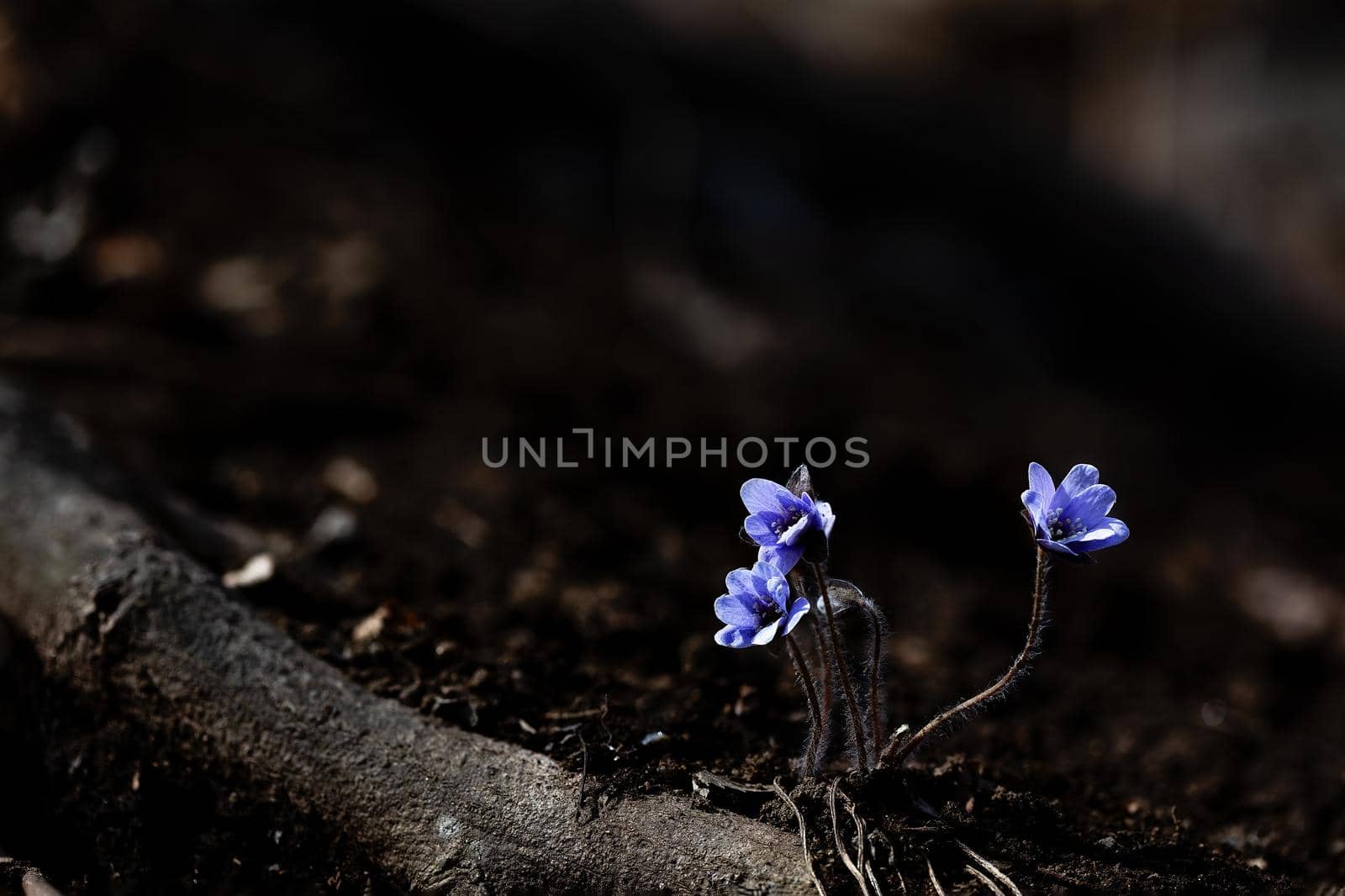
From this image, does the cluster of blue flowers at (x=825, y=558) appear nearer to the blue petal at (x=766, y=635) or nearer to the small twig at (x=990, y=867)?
the blue petal at (x=766, y=635)

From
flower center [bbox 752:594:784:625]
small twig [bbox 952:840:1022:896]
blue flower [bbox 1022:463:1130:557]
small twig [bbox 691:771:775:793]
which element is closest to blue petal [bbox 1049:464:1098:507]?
blue flower [bbox 1022:463:1130:557]

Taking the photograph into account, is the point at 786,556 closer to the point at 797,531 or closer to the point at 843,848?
the point at 797,531

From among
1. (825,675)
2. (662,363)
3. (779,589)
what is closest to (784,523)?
(779,589)

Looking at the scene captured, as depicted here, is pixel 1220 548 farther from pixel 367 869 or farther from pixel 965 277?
pixel 367 869

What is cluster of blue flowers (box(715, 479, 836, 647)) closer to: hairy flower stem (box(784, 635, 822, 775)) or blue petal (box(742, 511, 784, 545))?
blue petal (box(742, 511, 784, 545))

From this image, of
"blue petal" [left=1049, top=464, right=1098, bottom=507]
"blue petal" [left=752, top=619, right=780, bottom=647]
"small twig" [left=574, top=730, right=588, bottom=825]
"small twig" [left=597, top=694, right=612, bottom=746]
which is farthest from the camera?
"small twig" [left=597, top=694, right=612, bottom=746]

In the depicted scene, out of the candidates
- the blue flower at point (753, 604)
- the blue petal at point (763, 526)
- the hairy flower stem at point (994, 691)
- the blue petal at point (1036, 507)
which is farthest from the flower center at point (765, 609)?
the blue petal at point (1036, 507)
